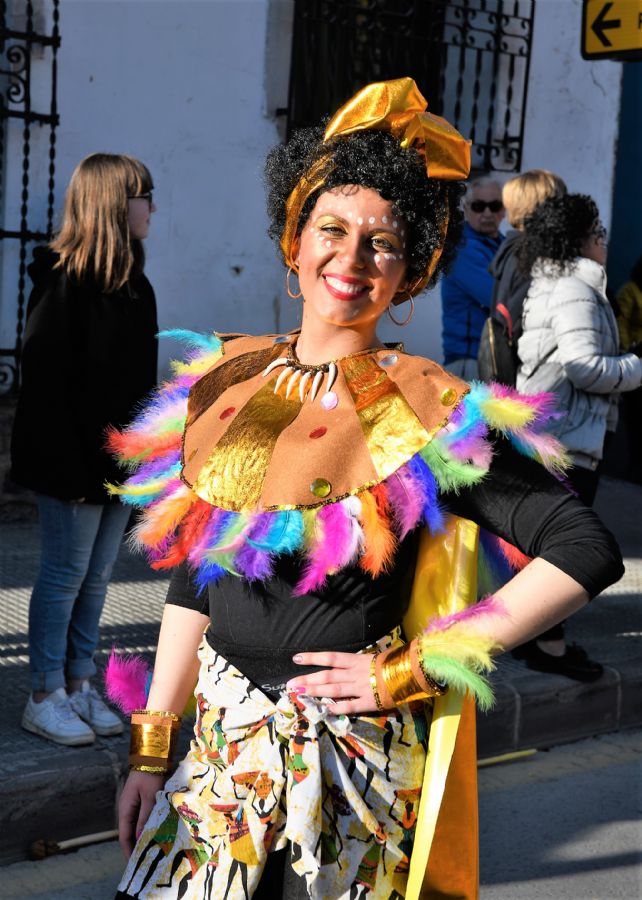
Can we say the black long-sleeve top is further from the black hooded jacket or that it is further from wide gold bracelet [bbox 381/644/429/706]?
the black hooded jacket

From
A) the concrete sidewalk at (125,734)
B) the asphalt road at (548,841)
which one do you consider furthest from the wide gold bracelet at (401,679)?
the concrete sidewalk at (125,734)

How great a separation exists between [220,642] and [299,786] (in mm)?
303

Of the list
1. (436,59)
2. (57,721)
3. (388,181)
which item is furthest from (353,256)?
(436,59)

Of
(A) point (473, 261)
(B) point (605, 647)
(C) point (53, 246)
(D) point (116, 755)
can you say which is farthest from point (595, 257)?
(D) point (116, 755)

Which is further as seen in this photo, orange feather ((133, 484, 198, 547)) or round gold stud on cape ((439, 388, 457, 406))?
orange feather ((133, 484, 198, 547))

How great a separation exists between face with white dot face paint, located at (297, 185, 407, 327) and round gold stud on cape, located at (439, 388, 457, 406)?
214mm

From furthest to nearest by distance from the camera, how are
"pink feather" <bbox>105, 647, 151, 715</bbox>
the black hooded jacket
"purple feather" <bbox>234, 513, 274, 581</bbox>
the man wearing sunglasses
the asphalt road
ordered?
1. the man wearing sunglasses
2. the black hooded jacket
3. the asphalt road
4. "pink feather" <bbox>105, 647, 151, 715</bbox>
5. "purple feather" <bbox>234, 513, 274, 581</bbox>

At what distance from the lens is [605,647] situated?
582cm

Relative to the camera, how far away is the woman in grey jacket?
504 centimetres

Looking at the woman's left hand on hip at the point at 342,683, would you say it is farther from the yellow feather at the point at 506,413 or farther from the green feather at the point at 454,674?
the yellow feather at the point at 506,413

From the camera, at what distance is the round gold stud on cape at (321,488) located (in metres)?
2.01

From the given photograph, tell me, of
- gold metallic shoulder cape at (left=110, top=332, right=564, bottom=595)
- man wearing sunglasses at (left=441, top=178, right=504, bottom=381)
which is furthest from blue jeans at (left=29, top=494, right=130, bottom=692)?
man wearing sunglasses at (left=441, top=178, right=504, bottom=381)

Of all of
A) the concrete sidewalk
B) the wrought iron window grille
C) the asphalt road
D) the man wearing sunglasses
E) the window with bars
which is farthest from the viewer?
the window with bars

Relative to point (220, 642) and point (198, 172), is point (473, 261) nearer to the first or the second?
point (198, 172)
